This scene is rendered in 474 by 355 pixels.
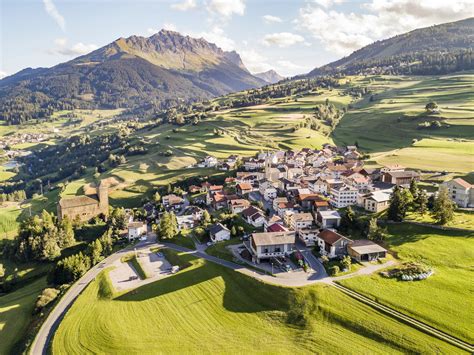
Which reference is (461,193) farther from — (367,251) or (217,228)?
(217,228)

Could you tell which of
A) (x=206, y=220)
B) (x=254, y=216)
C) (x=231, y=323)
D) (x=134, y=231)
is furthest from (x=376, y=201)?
(x=134, y=231)

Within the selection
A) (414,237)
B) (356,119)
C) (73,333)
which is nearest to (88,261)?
(73,333)

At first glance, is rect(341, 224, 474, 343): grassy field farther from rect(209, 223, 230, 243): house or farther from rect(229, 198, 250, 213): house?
rect(229, 198, 250, 213): house

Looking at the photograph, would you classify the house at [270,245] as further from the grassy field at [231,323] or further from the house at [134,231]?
the house at [134,231]

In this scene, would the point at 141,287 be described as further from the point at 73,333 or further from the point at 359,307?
the point at 359,307

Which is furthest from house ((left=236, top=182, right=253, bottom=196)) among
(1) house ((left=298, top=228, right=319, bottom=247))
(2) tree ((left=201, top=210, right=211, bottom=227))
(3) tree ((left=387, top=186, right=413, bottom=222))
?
(3) tree ((left=387, top=186, right=413, bottom=222))

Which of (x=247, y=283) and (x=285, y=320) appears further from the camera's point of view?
(x=247, y=283)
